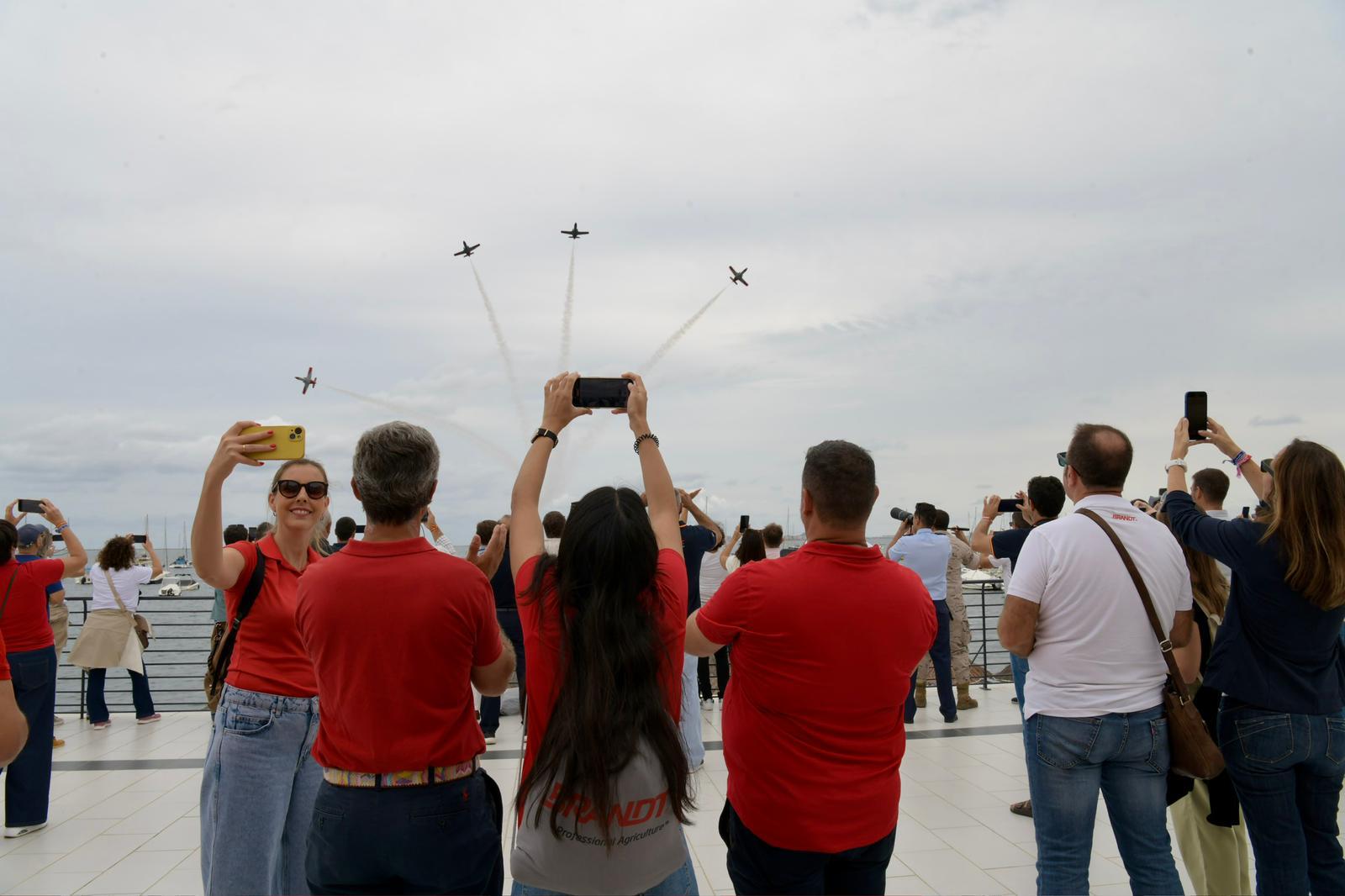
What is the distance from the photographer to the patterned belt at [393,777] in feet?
7.01

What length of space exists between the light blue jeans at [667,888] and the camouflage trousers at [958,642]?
697 cm

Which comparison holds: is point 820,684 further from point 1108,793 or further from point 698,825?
point 698,825

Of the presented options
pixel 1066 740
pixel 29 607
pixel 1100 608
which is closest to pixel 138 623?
pixel 29 607

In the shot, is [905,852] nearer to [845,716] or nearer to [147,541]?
[845,716]

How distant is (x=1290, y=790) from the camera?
3.02 meters

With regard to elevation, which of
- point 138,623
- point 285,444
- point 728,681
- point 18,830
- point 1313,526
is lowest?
point 18,830

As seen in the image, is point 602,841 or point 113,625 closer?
point 602,841

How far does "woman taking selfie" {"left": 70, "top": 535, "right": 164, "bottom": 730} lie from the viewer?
8117 mm

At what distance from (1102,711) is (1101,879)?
2.06m

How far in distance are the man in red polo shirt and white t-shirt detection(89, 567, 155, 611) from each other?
7.93m

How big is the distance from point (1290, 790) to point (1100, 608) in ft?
3.30

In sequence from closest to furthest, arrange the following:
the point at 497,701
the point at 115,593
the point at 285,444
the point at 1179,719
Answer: the point at 285,444
the point at 1179,719
the point at 497,701
the point at 115,593

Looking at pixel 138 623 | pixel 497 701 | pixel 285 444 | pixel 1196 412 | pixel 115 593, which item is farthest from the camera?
pixel 138 623

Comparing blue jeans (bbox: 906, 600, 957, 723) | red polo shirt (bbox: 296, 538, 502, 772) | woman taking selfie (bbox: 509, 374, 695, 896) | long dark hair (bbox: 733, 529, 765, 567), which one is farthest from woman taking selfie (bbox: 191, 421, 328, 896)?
blue jeans (bbox: 906, 600, 957, 723)
